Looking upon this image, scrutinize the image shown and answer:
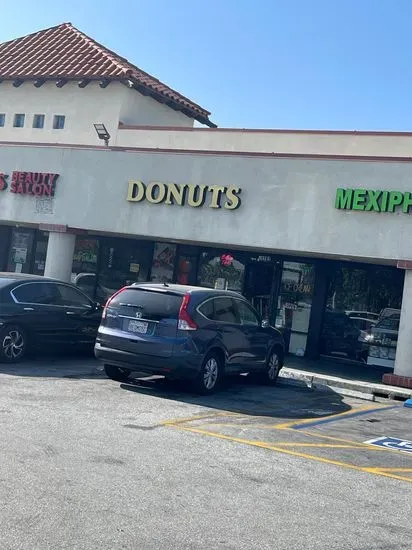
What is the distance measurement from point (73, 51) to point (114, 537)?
2346cm

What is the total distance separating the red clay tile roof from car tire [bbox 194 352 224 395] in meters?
13.3

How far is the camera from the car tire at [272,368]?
1438 cm

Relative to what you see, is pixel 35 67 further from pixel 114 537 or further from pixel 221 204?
pixel 114 537

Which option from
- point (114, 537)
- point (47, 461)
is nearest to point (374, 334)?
point (47, 461)

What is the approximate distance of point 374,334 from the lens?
60.4ft

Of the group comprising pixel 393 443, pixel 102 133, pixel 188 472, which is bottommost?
pixel 188 472

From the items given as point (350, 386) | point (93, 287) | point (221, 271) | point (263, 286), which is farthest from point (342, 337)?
point (93, 287)

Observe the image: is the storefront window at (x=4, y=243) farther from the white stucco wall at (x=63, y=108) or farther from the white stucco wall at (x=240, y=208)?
the white stucco wall at (x=63, y=108)

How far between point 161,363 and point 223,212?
6240 millimetres

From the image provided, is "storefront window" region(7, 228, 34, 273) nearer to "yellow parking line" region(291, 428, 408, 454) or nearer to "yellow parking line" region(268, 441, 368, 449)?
"yellow parking line" region(291, 428, 408, 454)

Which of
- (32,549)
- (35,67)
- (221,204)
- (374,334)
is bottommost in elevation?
(32,549)

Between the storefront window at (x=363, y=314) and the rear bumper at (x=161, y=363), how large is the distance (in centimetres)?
755

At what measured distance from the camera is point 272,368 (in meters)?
14.6

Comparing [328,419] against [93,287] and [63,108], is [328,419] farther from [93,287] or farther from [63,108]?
[63,108]
